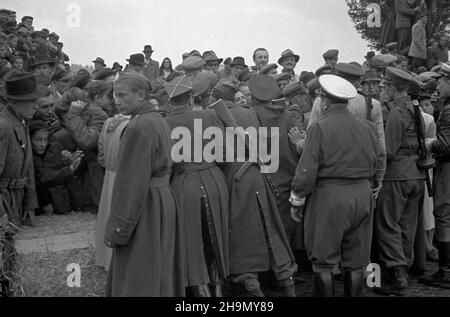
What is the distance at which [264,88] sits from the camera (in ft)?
18.9

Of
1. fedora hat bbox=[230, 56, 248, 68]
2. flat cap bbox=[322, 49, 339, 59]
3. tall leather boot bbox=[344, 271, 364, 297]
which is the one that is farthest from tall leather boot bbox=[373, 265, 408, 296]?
fedora hat bbox=[230, 56, 248, 68]

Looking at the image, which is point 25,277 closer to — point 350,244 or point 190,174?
point 190,174

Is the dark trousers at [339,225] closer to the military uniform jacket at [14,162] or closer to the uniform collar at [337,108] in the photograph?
the uniform collar at [337,108]

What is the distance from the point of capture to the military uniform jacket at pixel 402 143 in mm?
5738

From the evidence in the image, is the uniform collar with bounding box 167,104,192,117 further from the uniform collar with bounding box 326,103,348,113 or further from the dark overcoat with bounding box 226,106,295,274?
the uniform collar with bounding box 326,103,348,113

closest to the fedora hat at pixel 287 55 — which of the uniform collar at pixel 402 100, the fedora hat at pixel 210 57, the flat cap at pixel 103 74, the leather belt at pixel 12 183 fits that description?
the fedora hat at pixel 210 57

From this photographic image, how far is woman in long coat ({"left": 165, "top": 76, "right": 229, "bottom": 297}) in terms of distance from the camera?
4.61 meters

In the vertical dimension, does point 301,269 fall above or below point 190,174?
below

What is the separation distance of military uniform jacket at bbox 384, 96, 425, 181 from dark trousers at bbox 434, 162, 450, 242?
11.2 inches

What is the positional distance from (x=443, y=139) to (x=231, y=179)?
7.74 feet

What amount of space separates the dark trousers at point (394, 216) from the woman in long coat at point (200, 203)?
1925 millimetres
